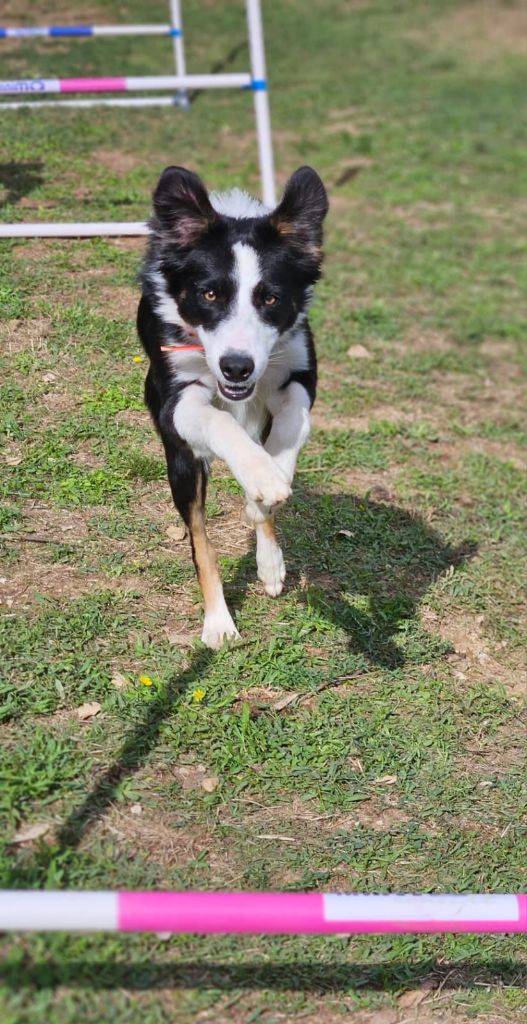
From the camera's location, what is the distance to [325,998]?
10.6 ft

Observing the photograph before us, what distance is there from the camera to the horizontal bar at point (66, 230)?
20.0 ft

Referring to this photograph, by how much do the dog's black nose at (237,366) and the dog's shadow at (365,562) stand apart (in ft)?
4.66

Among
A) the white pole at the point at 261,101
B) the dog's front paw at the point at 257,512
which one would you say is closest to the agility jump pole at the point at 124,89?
the white pole at the point at 261,101

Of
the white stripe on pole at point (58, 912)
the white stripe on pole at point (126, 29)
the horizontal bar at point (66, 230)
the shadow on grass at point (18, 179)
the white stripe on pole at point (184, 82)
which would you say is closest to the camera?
the white stripe on pole at point (58, 912)

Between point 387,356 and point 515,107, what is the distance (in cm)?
767

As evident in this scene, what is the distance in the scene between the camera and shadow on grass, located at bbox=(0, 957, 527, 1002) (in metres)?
2.78

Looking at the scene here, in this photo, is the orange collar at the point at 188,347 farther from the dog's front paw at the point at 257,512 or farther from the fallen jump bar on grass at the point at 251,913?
the fallen jump bar on grass at the point at 251,913

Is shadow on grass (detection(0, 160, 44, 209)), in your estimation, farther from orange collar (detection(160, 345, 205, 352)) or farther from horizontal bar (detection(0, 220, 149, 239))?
orange collar (detection(160, 345, 205, 352))

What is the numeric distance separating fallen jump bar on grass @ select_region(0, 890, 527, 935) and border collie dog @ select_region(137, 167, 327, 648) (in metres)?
1.27

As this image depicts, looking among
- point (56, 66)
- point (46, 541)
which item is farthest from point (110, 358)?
point (56, 66)

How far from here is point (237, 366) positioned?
3.58 metres

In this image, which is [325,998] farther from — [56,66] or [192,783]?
[56,66]

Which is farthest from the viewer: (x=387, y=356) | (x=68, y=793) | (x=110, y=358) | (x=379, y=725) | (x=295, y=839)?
(x=387, y=356)

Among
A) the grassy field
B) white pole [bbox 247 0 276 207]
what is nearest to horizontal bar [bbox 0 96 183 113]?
the grassy field
